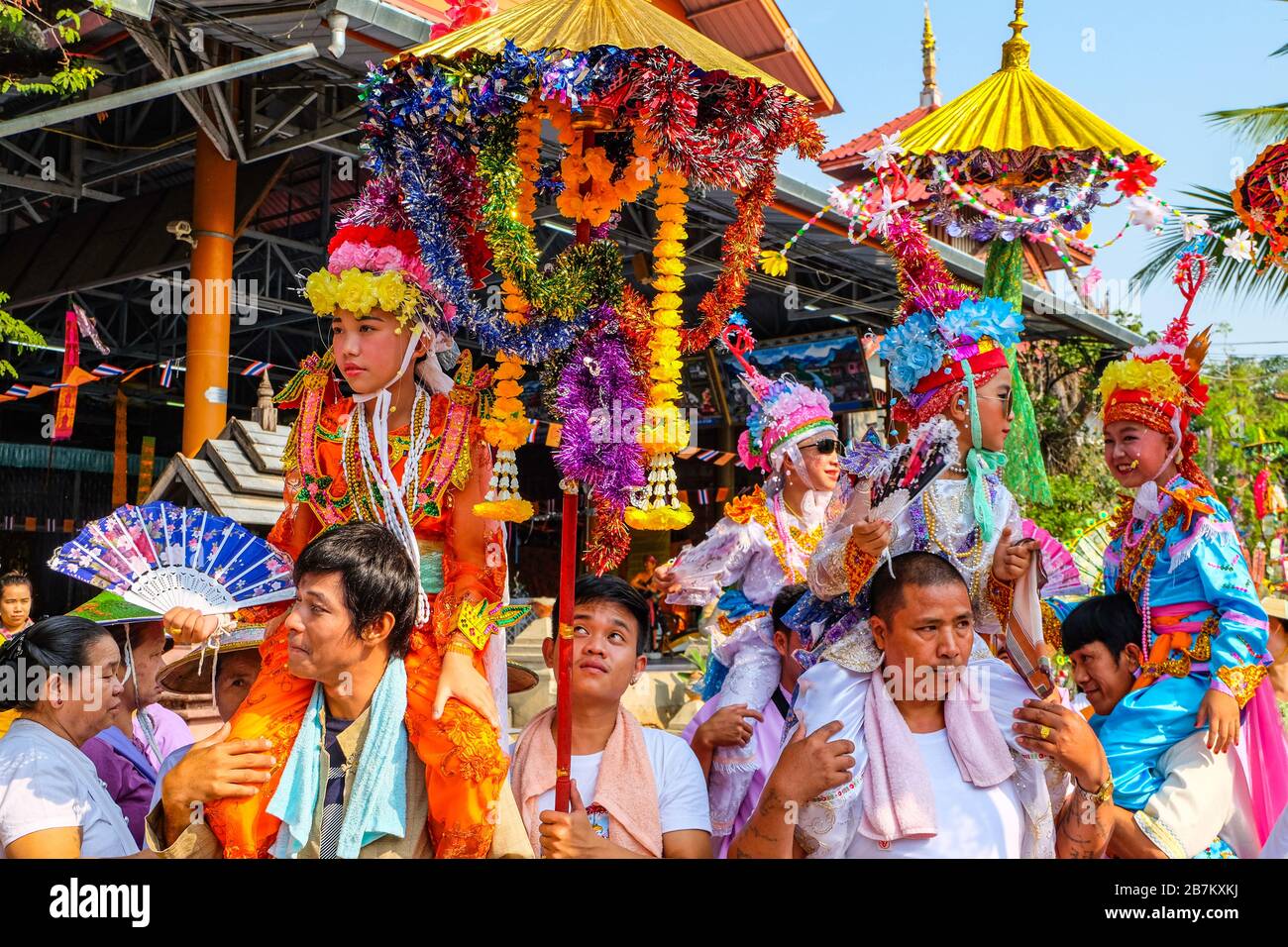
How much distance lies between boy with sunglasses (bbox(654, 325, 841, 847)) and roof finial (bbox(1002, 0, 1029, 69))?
1.46 metres

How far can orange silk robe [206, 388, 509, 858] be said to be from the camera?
2602 millimetres

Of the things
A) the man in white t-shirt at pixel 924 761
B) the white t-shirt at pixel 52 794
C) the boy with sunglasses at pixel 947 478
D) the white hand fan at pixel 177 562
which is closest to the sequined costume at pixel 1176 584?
the boy with sunglasses at pixel 947 478

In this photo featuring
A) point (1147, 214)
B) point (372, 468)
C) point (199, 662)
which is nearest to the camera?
point (372, 468)

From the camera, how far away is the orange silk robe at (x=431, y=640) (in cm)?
260

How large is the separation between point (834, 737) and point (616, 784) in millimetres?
575

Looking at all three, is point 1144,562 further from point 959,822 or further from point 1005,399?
point 959,822

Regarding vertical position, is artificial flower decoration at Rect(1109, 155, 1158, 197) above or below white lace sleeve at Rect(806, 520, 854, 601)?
above

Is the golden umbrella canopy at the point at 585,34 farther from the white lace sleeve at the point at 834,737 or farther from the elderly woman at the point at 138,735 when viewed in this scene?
the elderly woman at the point at 138,735

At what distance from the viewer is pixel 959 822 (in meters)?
2.76

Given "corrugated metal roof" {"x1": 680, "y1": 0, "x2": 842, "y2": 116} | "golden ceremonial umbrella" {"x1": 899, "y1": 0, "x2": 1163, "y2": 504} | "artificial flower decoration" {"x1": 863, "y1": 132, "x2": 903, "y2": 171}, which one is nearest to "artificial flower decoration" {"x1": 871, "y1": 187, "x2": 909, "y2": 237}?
"artificial flower decoration" {"x1": 863, "y1": 132, "x2": 903, "y2": 171}

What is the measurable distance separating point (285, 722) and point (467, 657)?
438 mm

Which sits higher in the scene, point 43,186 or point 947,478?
point 43,186

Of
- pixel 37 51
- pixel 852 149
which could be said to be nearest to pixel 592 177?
pixel 37 51

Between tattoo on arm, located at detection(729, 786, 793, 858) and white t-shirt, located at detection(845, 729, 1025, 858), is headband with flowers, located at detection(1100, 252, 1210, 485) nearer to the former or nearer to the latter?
white t-shirt, located at detection(845, 729, 1025, 858)
